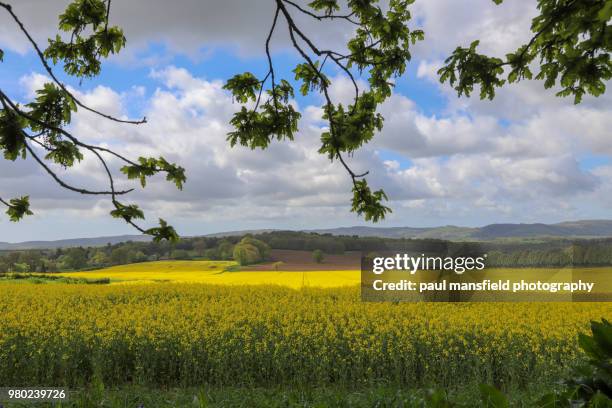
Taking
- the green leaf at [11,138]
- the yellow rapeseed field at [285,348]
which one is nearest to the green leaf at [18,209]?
the green leaf at [11,138]

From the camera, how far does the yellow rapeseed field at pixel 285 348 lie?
27.6 ft

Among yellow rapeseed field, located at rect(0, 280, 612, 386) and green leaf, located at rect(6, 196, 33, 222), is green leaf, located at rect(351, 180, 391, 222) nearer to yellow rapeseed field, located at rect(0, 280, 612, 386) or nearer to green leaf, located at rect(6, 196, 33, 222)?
green leaf, located at rect(6, 196, 33, 222)

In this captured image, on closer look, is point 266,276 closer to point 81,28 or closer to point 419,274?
point 419,274

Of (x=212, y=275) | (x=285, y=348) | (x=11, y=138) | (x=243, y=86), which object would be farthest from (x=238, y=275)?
(x=11, y=138)

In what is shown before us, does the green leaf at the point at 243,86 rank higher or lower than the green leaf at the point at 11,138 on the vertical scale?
higher

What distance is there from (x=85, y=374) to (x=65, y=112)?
20.8ft

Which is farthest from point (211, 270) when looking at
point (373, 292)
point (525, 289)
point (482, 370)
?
point (482, 370)

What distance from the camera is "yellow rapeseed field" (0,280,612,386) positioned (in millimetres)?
8398

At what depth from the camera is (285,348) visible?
28.0 ft

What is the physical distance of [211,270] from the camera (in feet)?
71.5

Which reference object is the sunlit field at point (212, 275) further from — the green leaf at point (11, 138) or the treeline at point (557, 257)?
the green leaf at point (11, 138)

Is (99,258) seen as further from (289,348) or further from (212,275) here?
(289,348)

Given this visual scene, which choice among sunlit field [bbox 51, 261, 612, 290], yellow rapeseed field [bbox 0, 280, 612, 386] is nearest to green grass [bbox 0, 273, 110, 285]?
sunlit field [bbox 51, 261, 612, 290]

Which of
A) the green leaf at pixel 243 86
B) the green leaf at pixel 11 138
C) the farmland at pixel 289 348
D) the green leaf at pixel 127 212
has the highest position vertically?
the green leaf at pixel 243 86
